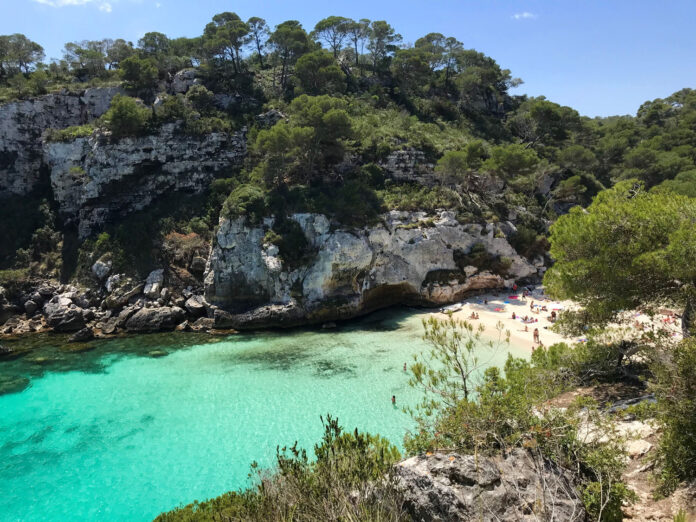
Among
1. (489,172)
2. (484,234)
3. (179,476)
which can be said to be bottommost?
(179,476)

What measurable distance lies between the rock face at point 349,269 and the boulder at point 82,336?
26.7ft

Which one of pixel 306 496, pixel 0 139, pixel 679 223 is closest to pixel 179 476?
pixel 306 496

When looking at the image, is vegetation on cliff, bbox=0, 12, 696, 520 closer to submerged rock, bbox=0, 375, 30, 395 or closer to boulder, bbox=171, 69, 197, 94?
boulder, bbox=171, 69, 197, 94

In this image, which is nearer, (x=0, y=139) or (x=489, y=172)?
(x=489, y=172)

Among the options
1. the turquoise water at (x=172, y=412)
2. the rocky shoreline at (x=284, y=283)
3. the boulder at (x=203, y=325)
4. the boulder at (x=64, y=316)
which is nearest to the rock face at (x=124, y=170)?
the rocky shoreline at (x=284, y=283)

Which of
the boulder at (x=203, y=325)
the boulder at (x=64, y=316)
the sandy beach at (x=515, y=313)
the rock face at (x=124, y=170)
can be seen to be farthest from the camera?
the rock face at (x=124, y=170)

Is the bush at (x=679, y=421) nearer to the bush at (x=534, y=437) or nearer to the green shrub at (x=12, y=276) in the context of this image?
the bush at (x=534, y=437)

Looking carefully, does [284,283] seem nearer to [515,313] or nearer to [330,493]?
[515,313]

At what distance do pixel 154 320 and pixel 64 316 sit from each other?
23.3 feet

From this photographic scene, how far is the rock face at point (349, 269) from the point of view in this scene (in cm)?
2503

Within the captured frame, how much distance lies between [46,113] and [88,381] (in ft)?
108

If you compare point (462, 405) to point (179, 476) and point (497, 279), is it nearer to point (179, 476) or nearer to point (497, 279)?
point (179, 476)

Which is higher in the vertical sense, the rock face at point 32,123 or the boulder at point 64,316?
the rock face at point 32,123

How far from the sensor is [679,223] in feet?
27.9
